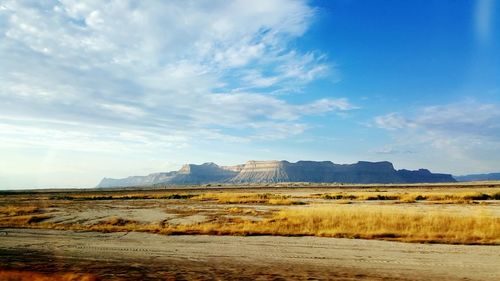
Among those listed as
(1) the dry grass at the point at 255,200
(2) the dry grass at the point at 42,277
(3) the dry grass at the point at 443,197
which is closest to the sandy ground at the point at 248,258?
(2) the dry grass at the point at 42,277

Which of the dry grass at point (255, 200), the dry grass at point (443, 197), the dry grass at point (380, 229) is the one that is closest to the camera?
the dry grass at point (380, 229)

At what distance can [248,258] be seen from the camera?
13.0m

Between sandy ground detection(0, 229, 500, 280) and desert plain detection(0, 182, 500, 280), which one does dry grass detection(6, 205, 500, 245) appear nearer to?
desert plain detection(0, 182, 500, 280)

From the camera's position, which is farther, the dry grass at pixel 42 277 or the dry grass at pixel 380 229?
the dry grass at pixel 380 229

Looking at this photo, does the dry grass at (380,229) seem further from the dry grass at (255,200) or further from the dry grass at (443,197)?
the dry grass at (443,197)

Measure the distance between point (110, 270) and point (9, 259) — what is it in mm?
4359

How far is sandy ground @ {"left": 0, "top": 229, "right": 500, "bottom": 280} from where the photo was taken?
A: 34.5ft

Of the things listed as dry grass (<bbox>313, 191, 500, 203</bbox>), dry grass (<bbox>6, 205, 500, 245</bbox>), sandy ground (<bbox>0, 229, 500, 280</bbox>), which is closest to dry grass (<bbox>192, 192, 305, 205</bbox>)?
dry grass (<bbox>313, 191, 500, 203</bbox>)

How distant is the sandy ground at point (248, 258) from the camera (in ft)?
34.5

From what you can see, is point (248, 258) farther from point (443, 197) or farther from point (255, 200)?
point (443, 197)

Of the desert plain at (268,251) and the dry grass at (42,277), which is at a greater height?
the dry grass at (42,277)

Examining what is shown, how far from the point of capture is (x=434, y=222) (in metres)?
20.4

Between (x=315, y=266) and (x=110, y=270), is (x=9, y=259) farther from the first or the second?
(x=315, y=266)

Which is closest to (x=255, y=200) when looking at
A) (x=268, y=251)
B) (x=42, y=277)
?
(x=268, y=251)
